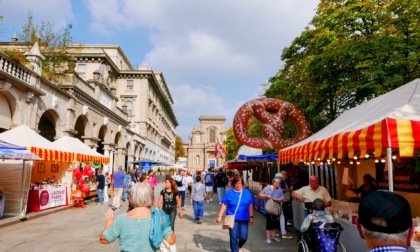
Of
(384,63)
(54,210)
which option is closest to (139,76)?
(54,210)

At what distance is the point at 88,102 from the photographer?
23562mm

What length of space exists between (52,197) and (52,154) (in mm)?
2860

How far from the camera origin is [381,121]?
4742mm

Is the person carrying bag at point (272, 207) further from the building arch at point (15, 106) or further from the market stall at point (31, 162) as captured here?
the building arch at point (15, 106)

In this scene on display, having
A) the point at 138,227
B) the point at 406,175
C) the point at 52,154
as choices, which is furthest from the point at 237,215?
the point at 52,154

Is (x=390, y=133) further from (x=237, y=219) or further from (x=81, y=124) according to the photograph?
(x=81, y=124)

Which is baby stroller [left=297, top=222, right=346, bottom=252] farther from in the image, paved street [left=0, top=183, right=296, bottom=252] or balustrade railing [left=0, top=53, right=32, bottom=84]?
balustrade railing [left=0, top=53, right=32, bottom=84]

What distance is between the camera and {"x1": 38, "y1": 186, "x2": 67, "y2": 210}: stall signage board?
43.4 ft

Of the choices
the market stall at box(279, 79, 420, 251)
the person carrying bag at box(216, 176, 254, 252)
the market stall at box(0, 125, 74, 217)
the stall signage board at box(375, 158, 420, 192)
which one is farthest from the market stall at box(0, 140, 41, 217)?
the stall signage board at box(375, 158, 420, 192)

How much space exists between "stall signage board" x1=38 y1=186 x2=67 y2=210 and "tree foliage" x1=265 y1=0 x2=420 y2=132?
13.6 metres

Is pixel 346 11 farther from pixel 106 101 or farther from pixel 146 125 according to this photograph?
pixel 146 125

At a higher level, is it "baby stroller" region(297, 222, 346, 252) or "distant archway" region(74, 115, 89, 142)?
"distant archway" region(74, 115, 89, 142)

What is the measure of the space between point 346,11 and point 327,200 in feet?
35.7

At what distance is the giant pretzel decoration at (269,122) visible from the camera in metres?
11.7
